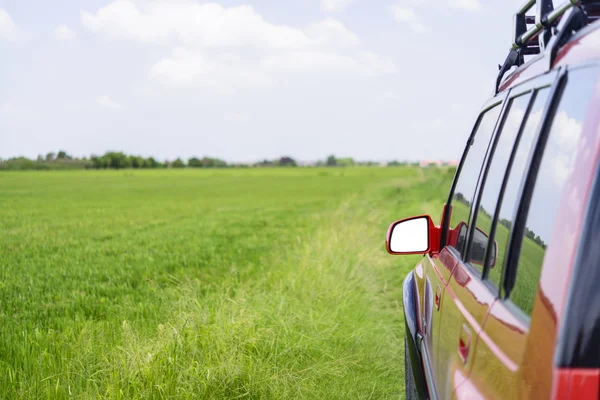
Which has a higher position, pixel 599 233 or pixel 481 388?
pixel 599 233

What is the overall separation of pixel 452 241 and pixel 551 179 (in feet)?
4.49

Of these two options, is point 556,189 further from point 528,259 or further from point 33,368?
point 33,368

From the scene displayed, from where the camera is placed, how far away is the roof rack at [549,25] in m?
1.41

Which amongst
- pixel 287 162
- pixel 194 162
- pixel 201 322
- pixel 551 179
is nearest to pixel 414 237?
pixel 551 179

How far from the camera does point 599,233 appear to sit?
1.06 metres

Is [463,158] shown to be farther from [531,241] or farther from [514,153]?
[531,241]

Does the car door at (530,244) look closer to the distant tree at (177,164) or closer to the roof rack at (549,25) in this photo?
the roof rack at (549,25)

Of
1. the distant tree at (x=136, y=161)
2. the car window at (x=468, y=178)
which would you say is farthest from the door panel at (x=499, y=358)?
the distant tree at (x=136, y=161)

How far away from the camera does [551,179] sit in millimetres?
1409

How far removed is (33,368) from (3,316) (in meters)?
2.42

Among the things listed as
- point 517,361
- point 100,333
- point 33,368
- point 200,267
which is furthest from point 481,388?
point 200,267

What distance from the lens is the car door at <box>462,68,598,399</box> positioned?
1202 millimetres

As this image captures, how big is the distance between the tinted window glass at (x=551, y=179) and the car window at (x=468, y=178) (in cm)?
78

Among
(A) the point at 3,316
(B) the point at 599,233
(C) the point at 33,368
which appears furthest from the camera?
(A) the point at 3,316
